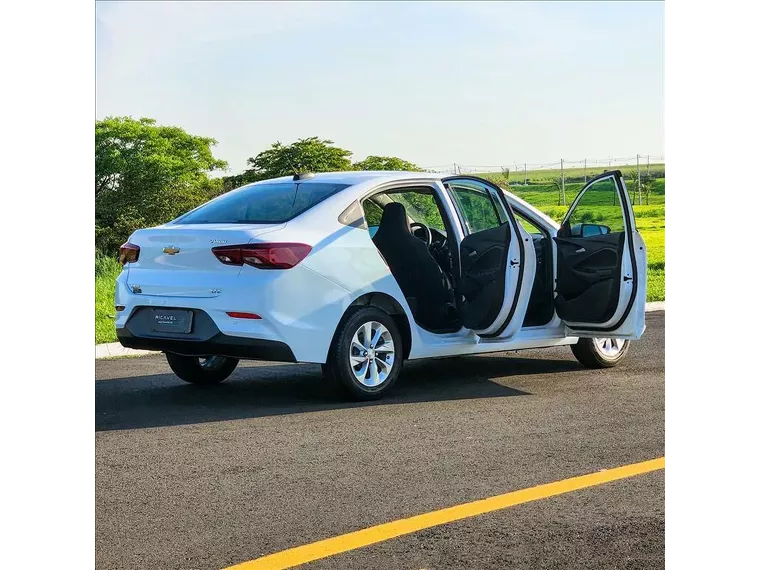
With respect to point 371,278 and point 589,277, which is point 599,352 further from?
point 371,278

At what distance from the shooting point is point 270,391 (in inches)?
300

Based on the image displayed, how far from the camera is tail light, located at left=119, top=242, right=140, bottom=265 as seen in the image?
7008mm

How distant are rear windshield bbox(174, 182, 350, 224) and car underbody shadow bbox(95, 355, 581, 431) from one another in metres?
1.31

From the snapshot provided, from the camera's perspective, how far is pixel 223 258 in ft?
21.3

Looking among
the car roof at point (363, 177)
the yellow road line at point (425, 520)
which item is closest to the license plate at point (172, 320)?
the car roof at point (363, 177)

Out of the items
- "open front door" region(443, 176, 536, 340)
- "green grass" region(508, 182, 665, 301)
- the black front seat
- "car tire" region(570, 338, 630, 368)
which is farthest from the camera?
"car tire" region(570, 338, 630, 368)

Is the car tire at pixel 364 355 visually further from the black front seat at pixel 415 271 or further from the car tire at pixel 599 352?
the car tire at pixel 599 352

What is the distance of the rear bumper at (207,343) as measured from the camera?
6375 millimetres

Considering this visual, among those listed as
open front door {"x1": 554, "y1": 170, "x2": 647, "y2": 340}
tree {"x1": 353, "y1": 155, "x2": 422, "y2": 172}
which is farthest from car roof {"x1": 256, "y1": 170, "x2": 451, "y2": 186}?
tree {"x1": 353, "y1": 155, "x2": 422, "y2": 172}

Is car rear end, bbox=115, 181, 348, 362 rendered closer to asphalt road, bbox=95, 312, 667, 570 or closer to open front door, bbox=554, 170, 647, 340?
asphalt road, bbox=95, 312, 667, 570

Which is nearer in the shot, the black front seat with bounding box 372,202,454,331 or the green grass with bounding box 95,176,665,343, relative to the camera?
the green grass with bounding box 95,176,665,343
